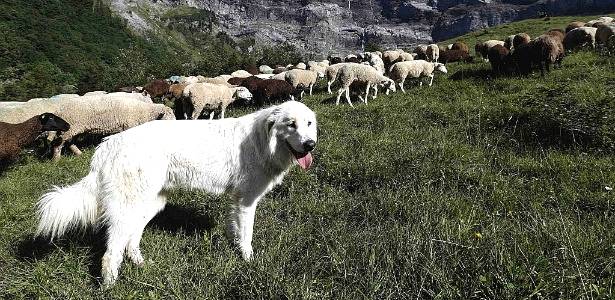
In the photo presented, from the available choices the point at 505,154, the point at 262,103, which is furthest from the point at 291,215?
the point at 262,103

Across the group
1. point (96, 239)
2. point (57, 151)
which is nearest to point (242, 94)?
point (57, 151)

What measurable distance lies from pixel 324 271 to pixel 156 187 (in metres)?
1.81

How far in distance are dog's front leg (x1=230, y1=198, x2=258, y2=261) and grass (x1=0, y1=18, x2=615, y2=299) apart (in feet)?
0.46

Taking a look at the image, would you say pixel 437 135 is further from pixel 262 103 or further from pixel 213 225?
pixel 262 103

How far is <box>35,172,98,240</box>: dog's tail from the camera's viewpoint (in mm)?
3477

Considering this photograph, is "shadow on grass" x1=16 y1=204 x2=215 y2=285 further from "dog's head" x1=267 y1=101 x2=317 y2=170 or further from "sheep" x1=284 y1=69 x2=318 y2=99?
"sheep" x1=284 y1=69 x2=318 y2=99

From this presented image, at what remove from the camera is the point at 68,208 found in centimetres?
350

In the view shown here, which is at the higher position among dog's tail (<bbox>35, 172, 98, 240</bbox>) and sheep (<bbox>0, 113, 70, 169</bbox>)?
dog's tail (<bbox>35, 172, 98, 240</bbox>)

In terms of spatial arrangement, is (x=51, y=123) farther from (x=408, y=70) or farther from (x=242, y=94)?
(x=408, y=70)

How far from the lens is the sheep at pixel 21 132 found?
873 cm

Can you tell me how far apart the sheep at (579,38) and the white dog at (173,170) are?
728 inches

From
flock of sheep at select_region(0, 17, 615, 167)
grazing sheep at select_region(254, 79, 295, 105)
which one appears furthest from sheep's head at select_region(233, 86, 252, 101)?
grazing sheep at select_region(254, 79, 295, 105)

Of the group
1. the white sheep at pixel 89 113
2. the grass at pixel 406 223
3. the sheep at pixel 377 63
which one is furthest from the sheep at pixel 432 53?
the white sheep at pixel 89 113

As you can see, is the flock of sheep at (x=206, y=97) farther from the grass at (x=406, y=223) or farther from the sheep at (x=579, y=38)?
the grass at (x=406, y=223)
